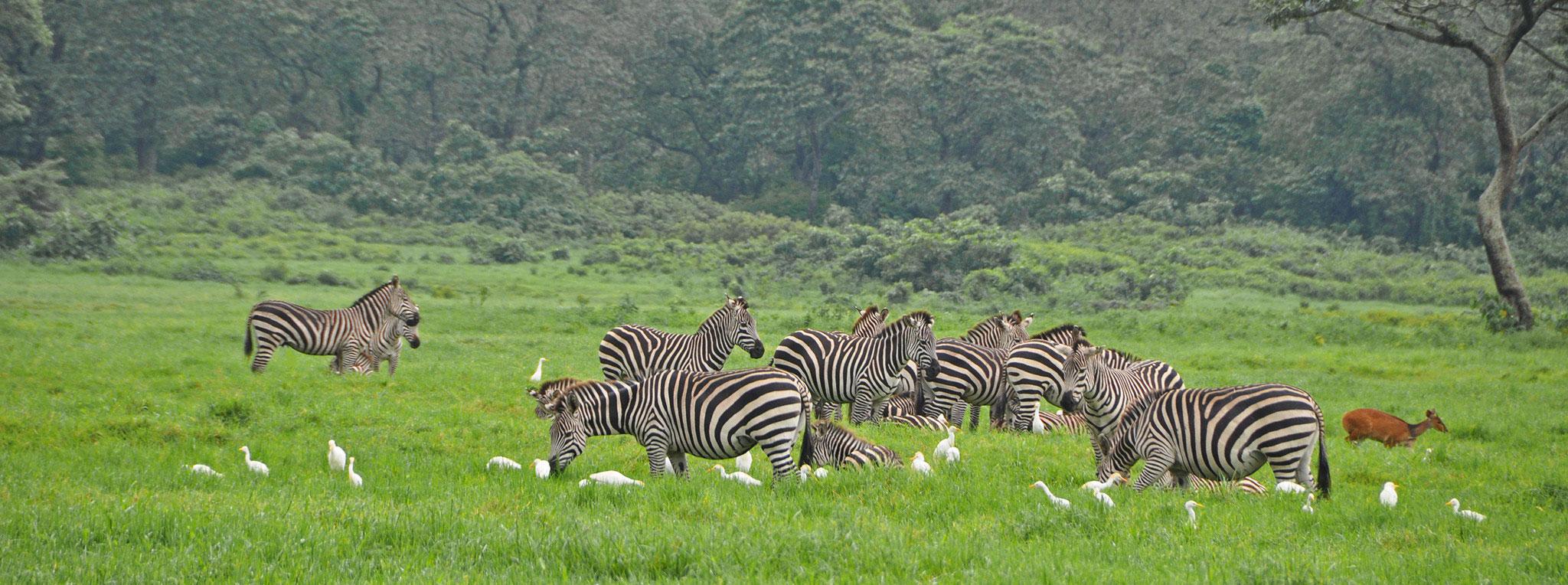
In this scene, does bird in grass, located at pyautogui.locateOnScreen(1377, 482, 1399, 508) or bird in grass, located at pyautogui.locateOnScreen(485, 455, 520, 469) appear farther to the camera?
bird in grass, located at pyautogui.locateOnScreen(485, 455, 520, 469)

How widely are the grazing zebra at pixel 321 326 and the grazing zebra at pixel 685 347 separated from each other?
4743 mm

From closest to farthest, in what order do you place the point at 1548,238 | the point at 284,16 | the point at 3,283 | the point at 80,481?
the point at 80,481 < the point at 3,283 < the point at 1548,238 < the point at 284,16

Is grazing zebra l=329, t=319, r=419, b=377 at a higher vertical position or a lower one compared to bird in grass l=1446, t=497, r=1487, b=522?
lower

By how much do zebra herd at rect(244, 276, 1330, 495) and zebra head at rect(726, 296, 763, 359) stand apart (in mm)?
21

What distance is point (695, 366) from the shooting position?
16.4 meters

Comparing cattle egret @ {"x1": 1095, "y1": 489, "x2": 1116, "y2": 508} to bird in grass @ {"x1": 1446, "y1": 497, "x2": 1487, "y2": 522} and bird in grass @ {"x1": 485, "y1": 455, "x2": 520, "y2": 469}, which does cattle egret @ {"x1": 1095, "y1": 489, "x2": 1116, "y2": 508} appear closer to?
bird in grass @ {"x1": 1446, "y1": 497, "x2": 1487, "y2": 522}

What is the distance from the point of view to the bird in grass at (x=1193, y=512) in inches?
344

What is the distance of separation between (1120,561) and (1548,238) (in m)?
46.7

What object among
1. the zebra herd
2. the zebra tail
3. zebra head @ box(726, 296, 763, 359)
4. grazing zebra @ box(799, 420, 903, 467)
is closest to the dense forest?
zebra head @ box(726, 296, 763, 359)

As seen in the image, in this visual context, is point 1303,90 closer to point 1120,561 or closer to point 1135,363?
point 1135,363

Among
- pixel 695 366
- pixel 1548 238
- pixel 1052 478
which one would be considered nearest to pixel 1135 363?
pixel 1052 478

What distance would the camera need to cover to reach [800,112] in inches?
2354

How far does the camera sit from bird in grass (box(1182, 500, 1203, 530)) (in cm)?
874

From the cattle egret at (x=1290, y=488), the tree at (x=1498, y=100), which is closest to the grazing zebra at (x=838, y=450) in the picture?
the cattle egret at (x=1290, y=488)
